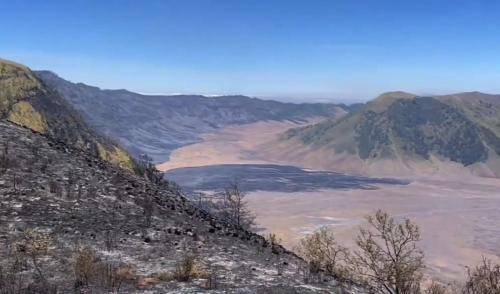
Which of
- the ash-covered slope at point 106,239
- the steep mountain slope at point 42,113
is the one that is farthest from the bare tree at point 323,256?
the steep mountain slope at point 42,113

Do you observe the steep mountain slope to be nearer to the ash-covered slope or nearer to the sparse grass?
the ash-covered slope

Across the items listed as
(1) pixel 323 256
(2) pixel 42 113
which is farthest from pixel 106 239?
(2) pixel 42 113

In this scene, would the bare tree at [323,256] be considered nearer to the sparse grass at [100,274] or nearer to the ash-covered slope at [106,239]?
the ash-covered slope at [106,239]

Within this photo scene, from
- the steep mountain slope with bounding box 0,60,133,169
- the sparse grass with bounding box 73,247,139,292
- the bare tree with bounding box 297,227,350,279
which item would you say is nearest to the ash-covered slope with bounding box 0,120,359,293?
the sparse grass with bounding box 73,247,139,292

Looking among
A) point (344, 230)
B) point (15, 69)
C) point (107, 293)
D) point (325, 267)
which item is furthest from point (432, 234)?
point (107, 293)

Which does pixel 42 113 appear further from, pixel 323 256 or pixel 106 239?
pixel 323 256
